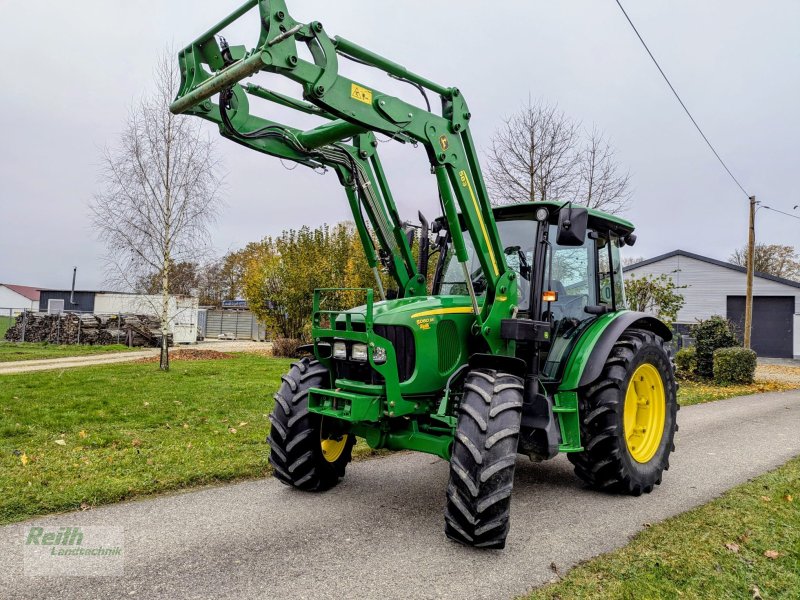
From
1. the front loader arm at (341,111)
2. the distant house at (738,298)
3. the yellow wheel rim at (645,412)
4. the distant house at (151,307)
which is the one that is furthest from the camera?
the distant house at (738,298)

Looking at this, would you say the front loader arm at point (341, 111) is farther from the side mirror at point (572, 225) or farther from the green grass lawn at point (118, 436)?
the green grass lawn at point (118, 436)

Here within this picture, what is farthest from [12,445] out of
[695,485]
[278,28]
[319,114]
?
[695,485]

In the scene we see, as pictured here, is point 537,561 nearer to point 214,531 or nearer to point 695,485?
point 214,531

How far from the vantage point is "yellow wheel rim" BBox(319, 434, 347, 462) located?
4.81 m

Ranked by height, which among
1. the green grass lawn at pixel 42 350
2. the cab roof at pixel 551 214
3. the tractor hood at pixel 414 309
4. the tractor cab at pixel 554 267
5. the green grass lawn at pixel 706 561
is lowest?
the green grass lawn at pixel 42 350

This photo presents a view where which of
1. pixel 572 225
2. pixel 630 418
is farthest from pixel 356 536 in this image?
pixel 630 418

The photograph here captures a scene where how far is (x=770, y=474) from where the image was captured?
5.50m

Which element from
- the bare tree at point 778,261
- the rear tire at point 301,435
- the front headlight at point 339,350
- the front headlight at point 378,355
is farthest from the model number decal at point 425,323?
the bare tree at point 778,261

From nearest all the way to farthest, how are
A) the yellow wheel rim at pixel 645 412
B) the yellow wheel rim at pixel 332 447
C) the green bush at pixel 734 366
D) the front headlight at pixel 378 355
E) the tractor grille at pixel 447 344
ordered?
the front headlight at pixel 378 355
the tractor grille at pixel 447 344
the yellow wheel rim at pixel 332 447
the yellow wheel rim at pixel 645 412
the green bush at pixel 734 366

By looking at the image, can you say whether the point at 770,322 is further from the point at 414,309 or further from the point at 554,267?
the point at 414,309

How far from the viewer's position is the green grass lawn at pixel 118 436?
4.55 metres

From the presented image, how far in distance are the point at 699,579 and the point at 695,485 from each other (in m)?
2.23

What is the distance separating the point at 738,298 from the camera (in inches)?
1081

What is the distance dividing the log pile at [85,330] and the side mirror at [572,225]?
2106cm
